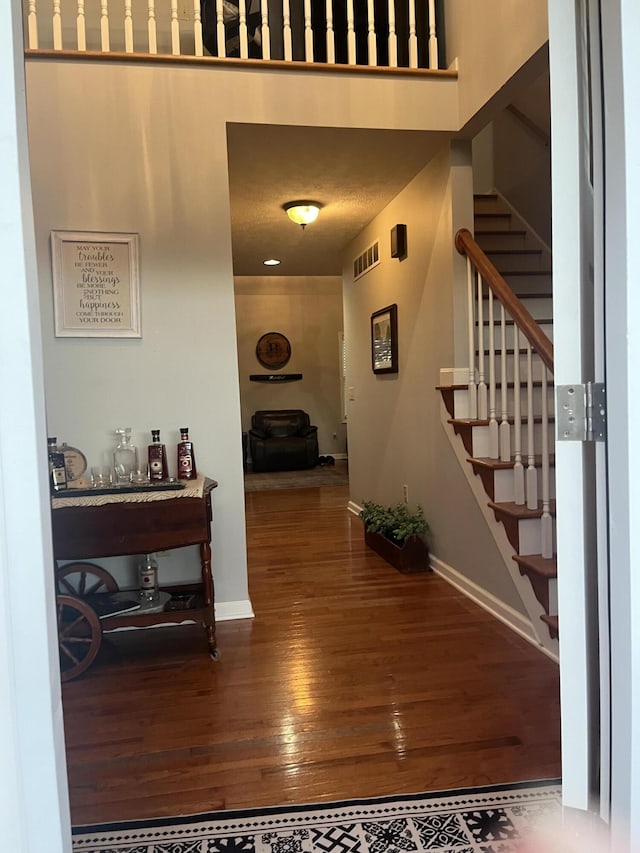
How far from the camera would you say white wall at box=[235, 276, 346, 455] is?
349 inches

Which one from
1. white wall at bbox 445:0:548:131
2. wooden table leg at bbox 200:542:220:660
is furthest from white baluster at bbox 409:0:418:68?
wooden table leg at bbox 200:542:220:660

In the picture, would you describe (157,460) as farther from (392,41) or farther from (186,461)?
(392,41)

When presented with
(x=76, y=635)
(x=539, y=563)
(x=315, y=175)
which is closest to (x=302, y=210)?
(x=315, y=175)

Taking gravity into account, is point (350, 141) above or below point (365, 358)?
above

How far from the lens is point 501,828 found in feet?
4.72

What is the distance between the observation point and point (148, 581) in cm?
262

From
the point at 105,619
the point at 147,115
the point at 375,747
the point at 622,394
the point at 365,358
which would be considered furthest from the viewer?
the point at 365,358

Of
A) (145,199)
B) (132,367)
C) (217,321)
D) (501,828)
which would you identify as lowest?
(501,828)

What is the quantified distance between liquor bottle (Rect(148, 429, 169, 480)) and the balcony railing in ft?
6.06

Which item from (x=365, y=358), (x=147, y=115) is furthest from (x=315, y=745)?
(x=365, y=358)

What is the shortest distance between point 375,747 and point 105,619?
1281mm

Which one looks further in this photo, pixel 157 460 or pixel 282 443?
pixel 282 443

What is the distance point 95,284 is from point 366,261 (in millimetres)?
2501

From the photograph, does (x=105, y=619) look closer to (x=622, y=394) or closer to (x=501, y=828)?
(x=501, y=828)
